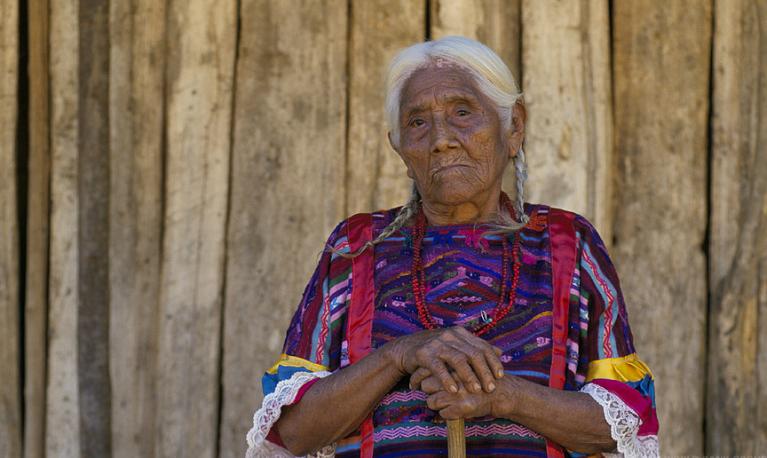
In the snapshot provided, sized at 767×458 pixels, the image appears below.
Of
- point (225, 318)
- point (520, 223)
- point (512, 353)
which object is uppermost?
point (520, 223)

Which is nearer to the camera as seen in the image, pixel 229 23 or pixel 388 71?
pixel 388 71

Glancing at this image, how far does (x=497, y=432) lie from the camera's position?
10.2 ft

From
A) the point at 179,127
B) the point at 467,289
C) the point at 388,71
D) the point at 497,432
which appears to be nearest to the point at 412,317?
the point at 467,289

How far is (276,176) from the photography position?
4.72m

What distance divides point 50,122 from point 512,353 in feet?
8.01

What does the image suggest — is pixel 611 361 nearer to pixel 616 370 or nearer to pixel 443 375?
pixel 616 370

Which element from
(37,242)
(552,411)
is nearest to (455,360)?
(552,411)

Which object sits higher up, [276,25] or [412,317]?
[276,25]

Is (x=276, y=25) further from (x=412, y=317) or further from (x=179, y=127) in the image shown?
(x=412, y=317)

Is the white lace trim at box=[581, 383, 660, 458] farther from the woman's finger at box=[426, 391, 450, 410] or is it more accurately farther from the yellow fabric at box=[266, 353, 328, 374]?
the yellow fabric at box=[266, 353, 328, 374]

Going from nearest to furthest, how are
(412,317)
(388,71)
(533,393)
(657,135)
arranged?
(533,393), (412,317), (388,71), (657,135)

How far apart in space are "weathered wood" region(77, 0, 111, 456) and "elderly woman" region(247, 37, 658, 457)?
1.69 m

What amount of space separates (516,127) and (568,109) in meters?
1.15

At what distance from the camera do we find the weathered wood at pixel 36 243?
4863 millimetres
